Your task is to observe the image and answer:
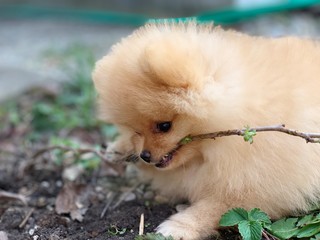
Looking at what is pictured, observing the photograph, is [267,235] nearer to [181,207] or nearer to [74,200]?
[181,207]

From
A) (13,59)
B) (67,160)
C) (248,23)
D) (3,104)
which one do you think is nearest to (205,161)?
(67,160)

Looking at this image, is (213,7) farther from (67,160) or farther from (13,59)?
(67,160)

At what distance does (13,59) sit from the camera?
5.60 meters

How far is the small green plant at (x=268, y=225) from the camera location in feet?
Answer: 6.63

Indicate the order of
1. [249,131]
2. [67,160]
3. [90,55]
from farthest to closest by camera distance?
[90,55], [67,160], [249,131]

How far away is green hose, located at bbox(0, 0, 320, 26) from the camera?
17.4ft

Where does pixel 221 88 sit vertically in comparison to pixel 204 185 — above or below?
above

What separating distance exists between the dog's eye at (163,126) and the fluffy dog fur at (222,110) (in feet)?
0.06

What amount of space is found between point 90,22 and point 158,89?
4.86 meters

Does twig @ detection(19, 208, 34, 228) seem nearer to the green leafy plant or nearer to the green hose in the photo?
the green leafy plant

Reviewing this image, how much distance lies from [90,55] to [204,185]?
2.72 meters

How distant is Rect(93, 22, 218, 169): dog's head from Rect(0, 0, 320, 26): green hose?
2473mm

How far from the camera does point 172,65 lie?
1.95 metres

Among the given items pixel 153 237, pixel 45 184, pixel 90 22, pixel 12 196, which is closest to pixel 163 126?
pixel 153 237
